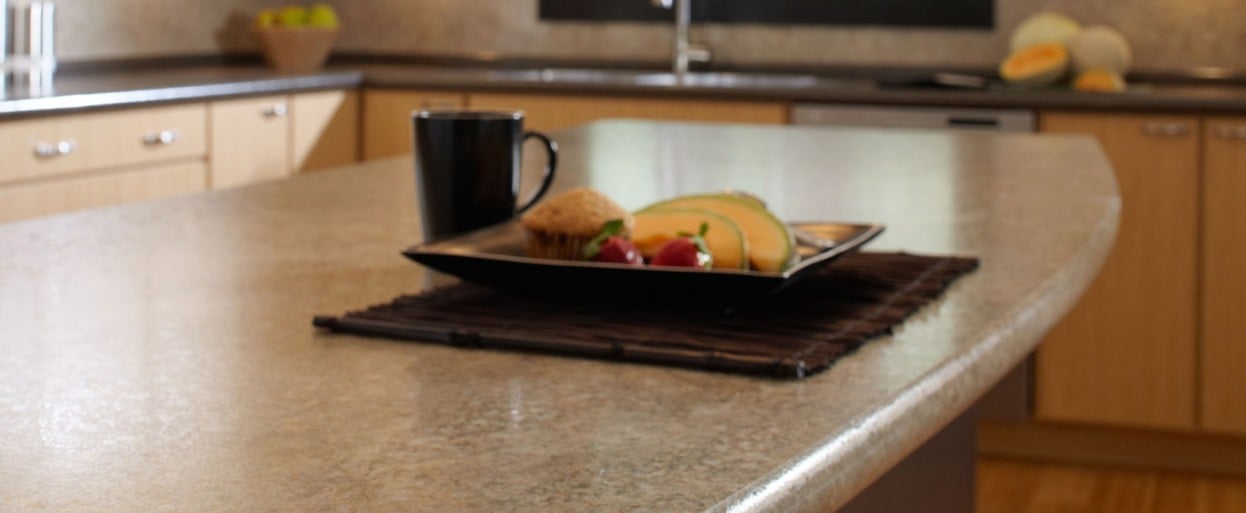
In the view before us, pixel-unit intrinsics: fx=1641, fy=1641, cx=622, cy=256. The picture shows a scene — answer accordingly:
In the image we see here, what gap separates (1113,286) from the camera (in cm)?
381

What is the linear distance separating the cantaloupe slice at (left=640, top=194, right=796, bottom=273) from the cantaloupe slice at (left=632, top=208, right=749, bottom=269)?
0.01 metres

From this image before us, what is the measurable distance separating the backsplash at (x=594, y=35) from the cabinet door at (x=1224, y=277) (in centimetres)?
74

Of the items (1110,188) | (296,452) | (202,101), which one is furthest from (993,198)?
(202,101)

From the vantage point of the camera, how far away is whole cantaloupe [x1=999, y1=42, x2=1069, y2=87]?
4.13m

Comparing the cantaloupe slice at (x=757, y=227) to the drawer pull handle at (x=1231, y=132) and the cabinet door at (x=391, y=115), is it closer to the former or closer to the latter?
the drawer pull handle at (x=1231, y=132)

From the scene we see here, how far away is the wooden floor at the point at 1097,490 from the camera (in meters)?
3.48

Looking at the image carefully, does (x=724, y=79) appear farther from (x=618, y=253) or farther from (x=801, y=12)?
(x=618, y=253)

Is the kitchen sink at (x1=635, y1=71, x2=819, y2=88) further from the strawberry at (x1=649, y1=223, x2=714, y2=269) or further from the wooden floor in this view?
the strawberry at (x1=649, y1=223, x2=714, y2=269)

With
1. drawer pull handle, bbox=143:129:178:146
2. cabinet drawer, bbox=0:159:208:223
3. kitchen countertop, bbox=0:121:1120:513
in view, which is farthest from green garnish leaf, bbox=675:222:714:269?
drawer pull handle, bbox=143:129:178:146

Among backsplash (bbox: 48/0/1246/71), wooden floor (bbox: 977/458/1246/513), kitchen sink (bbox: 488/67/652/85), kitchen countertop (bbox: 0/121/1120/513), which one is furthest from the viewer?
kitchen sink (bbox: 488/67/652/85)

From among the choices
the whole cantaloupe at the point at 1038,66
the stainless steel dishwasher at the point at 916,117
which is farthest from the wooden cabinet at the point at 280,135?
the whole cantaloupe at the point at 1038,66

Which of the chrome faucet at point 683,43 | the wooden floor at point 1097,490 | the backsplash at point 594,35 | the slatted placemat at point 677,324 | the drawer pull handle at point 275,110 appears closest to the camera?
the slatted placemat at point 677,324

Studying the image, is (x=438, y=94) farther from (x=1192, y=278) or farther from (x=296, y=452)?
(x=296, y=452)

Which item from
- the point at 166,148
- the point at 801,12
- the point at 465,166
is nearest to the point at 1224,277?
the point at 801,12
